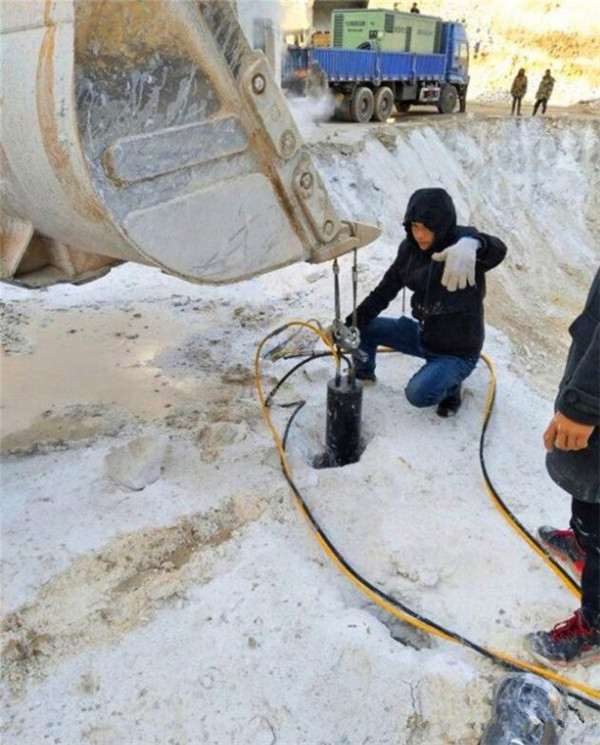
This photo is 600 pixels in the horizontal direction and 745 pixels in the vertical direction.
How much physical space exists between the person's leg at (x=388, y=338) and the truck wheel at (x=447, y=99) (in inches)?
540

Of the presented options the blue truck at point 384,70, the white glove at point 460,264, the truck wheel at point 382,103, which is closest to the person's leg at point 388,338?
the white glove at point 460,264

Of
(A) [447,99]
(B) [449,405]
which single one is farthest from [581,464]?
(A) [447,99]

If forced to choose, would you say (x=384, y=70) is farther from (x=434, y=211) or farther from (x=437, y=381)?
(x=437, y=381)

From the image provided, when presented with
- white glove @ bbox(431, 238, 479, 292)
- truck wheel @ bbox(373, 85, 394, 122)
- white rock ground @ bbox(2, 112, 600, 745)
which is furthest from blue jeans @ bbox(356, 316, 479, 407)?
truck wheel @ bbox(373, 85, 394, 122)

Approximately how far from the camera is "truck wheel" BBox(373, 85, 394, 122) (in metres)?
13.4

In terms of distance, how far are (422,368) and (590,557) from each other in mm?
1510

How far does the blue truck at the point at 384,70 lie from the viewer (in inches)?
483

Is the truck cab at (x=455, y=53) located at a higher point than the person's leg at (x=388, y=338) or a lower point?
higher

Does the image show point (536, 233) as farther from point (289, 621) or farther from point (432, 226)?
point (289, 621)

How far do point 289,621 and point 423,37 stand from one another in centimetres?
1524

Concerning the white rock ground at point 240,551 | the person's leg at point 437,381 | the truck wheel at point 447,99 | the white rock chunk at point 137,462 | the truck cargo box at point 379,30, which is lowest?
the truck wheel at point 447,99

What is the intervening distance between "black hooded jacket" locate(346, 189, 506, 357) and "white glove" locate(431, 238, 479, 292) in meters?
0.11

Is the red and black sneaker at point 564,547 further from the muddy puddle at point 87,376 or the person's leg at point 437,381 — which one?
the muddy puddle at point 87,376

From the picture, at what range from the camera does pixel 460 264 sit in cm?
310
